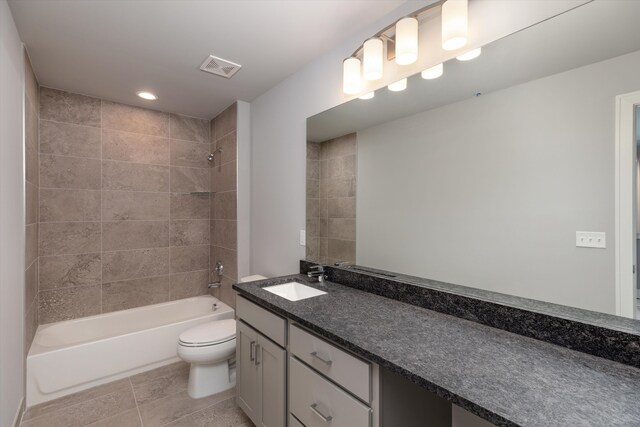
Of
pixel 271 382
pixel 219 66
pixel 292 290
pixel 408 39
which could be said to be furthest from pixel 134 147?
pixel 408 39

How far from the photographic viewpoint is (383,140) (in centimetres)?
172

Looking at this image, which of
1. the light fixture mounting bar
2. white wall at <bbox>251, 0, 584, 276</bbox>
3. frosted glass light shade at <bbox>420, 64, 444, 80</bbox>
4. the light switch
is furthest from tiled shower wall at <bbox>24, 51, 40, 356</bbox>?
the light switch

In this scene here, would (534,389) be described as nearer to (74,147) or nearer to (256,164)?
A: (256,164)

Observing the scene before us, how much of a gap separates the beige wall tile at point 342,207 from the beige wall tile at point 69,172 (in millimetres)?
2388

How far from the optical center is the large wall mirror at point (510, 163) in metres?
0.97

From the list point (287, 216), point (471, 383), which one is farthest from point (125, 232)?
point (471, 383)

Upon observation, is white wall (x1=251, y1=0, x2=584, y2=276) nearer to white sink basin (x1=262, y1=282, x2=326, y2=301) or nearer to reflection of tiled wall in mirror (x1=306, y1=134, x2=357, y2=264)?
reflection of tiled wall in mirror (x1=306, y1=134, x2=357, y2=264)

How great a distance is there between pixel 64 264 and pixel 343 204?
8.67 ft

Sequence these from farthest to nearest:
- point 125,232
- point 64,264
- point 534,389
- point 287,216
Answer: point 125,232 < point 64,264 < point 287,216 < point 534,389

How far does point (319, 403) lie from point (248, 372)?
0.72 m

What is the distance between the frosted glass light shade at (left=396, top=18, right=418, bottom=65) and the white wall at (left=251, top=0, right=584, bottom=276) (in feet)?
0.28

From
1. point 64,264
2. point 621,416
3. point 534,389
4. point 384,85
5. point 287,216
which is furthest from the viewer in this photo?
point 64,264

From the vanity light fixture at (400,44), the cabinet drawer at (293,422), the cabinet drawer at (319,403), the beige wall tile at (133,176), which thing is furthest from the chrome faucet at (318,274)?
the beige wall tile at (133,176)

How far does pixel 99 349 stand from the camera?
231 centimetres
